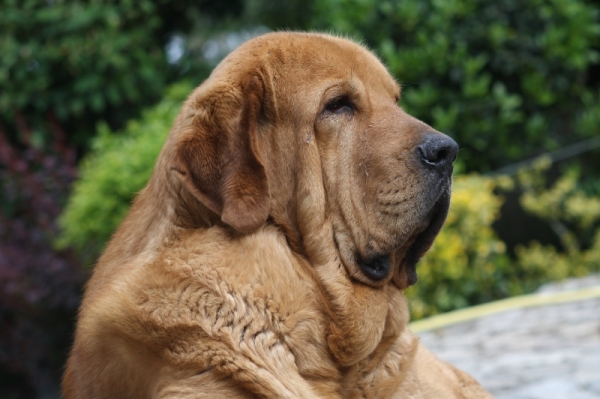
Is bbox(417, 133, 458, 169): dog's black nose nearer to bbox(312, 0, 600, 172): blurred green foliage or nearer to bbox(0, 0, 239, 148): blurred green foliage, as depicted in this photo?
bbox(312, 0, 600, 172): blurred green foliage

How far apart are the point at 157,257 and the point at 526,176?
651 cm

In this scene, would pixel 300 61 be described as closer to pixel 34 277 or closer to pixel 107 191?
pixel 107 191

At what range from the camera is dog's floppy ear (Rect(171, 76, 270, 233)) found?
2.71 metres

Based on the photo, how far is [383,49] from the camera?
26.8ft

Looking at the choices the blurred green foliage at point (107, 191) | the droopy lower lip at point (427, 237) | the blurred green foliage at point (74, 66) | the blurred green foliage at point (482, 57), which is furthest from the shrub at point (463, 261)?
the droopy lower lip at point (427, 237)

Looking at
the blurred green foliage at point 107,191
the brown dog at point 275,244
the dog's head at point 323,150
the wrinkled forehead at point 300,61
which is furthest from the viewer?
the blurred green foliage at point 107,191

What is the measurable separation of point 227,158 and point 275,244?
14.4 inches

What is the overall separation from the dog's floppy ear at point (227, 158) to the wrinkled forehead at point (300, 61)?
0.13m

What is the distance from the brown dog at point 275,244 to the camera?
2.61 metres

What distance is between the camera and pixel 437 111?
816 centimetres

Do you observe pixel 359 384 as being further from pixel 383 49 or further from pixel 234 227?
pixel 383 49

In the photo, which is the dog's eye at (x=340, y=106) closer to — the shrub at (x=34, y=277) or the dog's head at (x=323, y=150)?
the dog's head at (x=323, y=150)

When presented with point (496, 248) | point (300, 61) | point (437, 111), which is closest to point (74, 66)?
point (437, 111)

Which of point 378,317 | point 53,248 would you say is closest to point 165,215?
point 378,317
